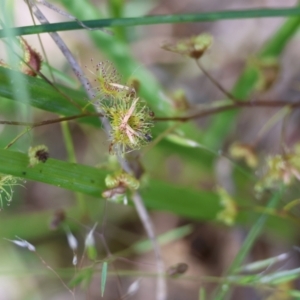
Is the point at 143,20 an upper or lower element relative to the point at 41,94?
upper

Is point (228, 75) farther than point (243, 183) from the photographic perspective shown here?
Yes

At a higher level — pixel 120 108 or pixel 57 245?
pixel 120 108

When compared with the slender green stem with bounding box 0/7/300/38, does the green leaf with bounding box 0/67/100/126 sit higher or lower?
lower

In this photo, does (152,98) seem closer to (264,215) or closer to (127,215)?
(264,215)

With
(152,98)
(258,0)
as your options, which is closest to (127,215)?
(152,98)

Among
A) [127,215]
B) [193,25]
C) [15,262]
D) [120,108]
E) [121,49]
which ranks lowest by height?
[15,262]

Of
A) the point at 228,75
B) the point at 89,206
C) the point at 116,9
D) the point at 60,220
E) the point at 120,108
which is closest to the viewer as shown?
the point at 120,108

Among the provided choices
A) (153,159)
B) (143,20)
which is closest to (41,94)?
(143,20)

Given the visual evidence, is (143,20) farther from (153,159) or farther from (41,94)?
(153,159)
